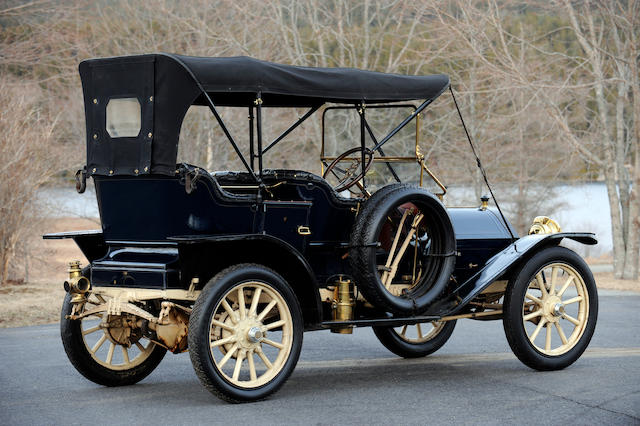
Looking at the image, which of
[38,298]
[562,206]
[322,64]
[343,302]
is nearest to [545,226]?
[343,302]

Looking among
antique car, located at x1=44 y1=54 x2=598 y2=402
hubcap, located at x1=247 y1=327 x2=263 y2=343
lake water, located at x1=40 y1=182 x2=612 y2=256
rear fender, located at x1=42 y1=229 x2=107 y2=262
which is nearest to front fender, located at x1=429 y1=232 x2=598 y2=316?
antique car, located at x1=44 y1=54 x2=598 y2=402

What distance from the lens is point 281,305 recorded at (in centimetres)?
617

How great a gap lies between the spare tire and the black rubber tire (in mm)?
1939

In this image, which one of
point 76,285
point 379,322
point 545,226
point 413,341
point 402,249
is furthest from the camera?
point 413,341

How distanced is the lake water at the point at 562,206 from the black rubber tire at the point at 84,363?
8512 mm

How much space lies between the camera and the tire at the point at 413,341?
795cm

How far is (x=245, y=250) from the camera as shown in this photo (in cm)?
629

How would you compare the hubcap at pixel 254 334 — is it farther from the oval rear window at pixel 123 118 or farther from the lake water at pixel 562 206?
the lake water at pixel 562 206

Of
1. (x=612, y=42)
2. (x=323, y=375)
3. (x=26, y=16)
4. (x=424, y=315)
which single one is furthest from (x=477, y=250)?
(x=612, y=42)

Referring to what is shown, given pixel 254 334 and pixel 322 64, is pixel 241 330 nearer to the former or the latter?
pixel 254 334

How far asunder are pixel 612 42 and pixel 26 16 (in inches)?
441

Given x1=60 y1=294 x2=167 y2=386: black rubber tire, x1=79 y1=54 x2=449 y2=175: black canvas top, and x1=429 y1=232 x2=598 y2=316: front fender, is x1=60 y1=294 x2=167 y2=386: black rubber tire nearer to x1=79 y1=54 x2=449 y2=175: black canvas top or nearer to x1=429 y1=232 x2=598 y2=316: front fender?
x1=79 y1=54 x2=449 y2=175: black canvas top

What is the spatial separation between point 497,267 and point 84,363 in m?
3.41

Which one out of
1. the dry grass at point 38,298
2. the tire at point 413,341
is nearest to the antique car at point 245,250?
the tire at point 413,341
